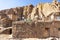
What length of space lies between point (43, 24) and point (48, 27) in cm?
46

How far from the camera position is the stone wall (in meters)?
13.2

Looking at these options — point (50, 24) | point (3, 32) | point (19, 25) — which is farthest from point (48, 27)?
point (3, 32)

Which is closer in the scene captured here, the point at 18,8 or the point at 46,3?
the point at 46,3

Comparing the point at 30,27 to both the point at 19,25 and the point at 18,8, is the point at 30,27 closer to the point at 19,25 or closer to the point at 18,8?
the point at 19,25

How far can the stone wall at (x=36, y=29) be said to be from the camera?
13234 mm

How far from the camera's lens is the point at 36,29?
13.3m

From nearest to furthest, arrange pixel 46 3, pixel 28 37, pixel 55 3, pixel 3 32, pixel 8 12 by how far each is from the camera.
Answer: pixel 28 37 < pixel 3 32 < pixel 55 3 < pixel 46 3 < pixel 8 12

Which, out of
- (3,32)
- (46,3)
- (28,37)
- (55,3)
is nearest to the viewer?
(28,37)

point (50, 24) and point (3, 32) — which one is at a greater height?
point (50, 24)

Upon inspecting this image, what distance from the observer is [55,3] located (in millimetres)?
→ 31625

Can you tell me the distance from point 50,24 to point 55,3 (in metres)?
18.9

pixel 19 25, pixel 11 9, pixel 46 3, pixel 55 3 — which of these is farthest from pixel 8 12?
pixel 19 25

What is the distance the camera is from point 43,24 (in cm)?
1337

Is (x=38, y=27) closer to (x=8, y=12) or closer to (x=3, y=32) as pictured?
(x=3, y=32)
